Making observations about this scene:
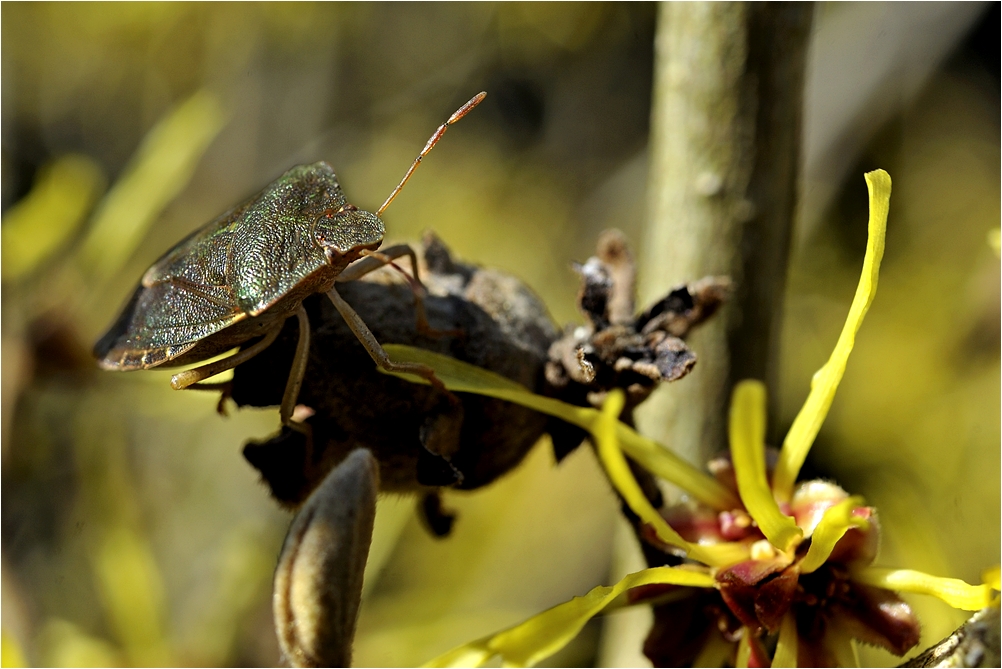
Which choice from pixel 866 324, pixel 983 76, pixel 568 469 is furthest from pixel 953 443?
pixel 983 76

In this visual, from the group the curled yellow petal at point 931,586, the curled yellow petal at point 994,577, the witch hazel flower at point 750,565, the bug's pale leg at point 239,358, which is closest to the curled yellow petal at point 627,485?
the witch hazel flower at point 750,565

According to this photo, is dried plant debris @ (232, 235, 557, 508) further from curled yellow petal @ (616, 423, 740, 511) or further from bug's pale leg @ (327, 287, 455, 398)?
curled yellow petal @ (616, 423, 740, 511)

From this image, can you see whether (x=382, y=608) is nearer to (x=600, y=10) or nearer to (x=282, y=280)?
(x=282, y=280)

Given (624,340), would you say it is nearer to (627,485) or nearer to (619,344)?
(619,344)

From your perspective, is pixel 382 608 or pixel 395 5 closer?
pixel 382 608

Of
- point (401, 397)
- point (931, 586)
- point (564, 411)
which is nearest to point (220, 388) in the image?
point (401, 397)

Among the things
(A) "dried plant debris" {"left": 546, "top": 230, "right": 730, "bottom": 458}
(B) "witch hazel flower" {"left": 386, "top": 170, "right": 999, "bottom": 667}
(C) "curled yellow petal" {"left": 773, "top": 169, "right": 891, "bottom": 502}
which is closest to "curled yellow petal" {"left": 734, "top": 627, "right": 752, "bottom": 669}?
(B) "witch hazel flower" {"left": 386, "top": 170, "right": 999, "bottom": 667}
